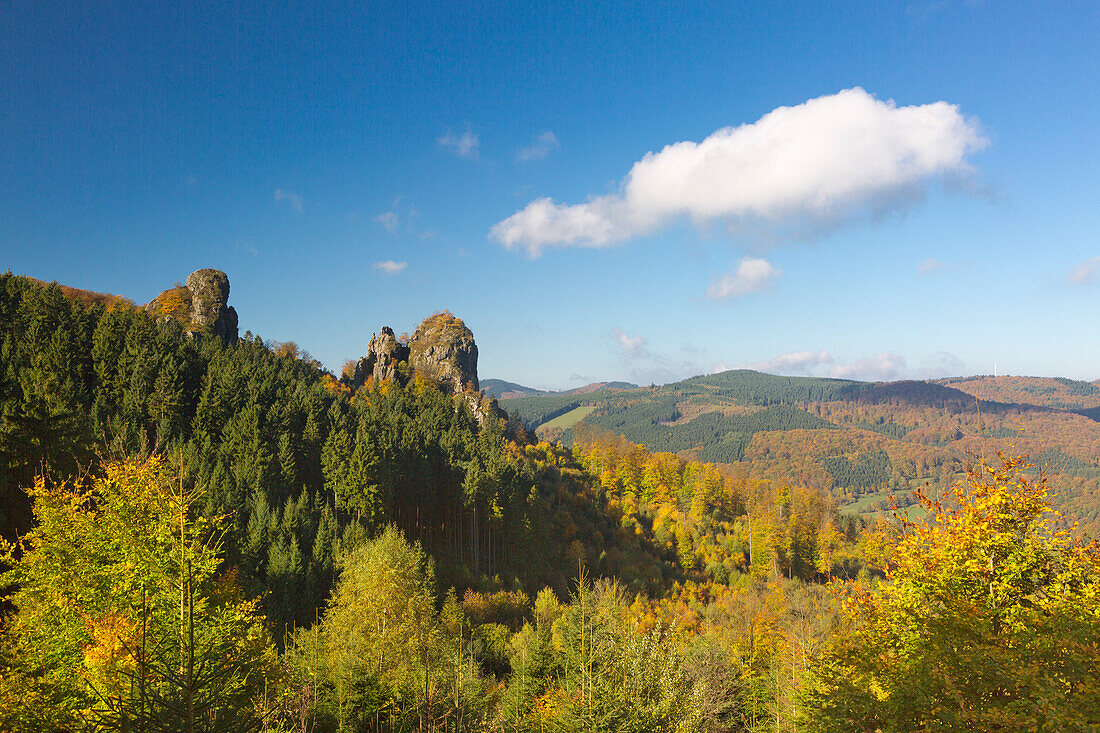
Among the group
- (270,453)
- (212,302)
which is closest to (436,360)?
(212,302)

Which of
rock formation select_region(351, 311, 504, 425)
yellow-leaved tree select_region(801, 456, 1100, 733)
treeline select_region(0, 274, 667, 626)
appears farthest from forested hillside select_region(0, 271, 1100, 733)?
rock formation select_region(351, 311, 504, 425)

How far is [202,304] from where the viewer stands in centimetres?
8931

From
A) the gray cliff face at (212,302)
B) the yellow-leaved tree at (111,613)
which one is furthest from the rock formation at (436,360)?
the yellow-leaved tree at (111,613)

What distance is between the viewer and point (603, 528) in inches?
3393

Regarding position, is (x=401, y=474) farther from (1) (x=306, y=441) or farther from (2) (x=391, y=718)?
(2) (x=391, y=718)

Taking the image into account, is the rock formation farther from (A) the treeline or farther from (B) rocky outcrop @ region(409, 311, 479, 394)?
(A) the treeline

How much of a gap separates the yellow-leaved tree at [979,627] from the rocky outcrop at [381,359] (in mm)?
108563

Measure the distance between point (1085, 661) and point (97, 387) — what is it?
224 ft

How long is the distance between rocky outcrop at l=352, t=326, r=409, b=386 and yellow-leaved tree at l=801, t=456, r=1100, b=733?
10856cm

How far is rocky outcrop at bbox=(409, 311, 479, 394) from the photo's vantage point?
122 metres

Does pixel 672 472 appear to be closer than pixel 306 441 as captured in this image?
No

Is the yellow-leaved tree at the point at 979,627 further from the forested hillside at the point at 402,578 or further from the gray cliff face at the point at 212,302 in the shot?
the gray cliff face at the point at 212,302

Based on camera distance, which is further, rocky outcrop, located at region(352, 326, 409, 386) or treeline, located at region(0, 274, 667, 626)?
rocky outcrop, located at region(352, 326, 409, 386)

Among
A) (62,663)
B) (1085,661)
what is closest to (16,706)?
(62,663)
